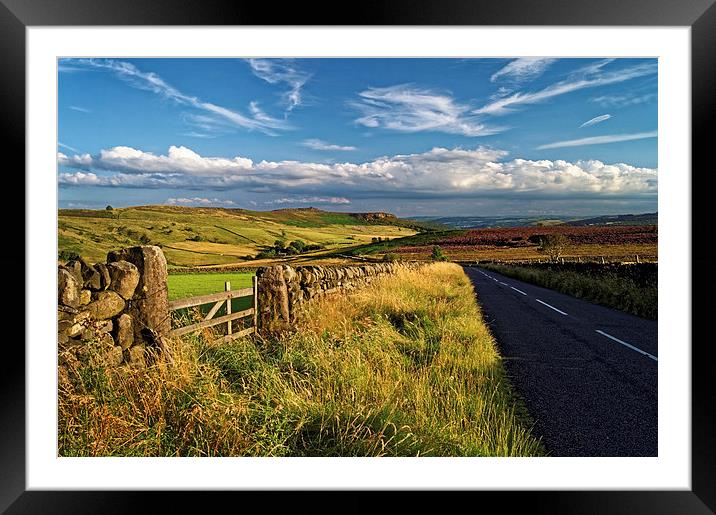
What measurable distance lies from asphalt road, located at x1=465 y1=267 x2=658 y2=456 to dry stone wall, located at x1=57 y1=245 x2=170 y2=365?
145 inches

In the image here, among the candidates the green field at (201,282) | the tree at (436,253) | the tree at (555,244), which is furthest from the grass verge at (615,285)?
the green field at (201,282)

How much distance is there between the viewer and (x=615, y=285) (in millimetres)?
15172

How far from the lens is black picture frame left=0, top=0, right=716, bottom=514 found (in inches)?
125

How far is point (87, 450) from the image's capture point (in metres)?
3.48

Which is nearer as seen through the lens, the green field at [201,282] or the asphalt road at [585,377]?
the asphalt road at [585,377]

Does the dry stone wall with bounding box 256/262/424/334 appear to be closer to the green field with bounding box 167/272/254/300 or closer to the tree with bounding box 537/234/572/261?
the green field with bounding box 167/272/254/300

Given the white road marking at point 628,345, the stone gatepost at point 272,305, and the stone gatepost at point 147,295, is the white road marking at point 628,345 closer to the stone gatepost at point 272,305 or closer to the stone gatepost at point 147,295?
the stone gatepost at point 272,305

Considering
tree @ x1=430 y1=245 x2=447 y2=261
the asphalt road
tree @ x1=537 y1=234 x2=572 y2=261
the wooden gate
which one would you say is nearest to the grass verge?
the asphalt road
